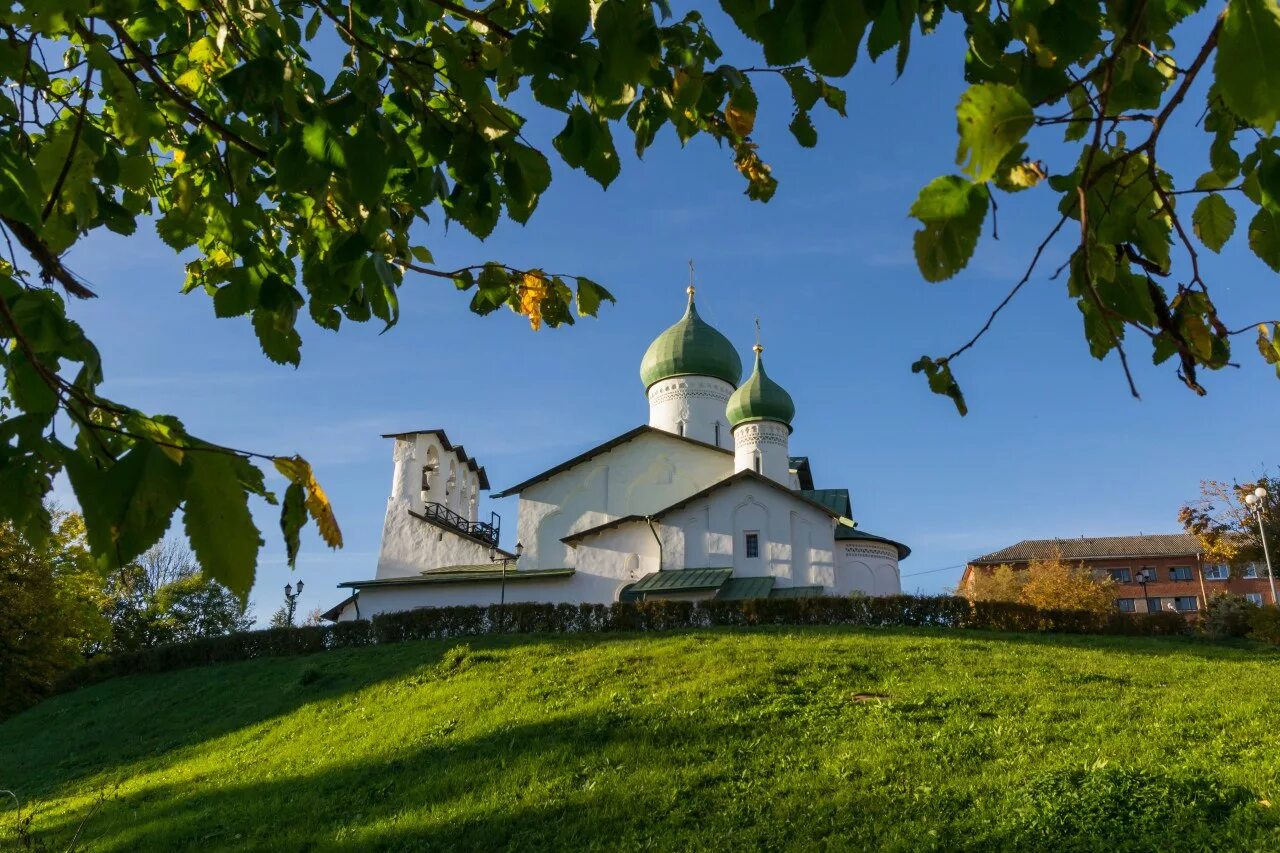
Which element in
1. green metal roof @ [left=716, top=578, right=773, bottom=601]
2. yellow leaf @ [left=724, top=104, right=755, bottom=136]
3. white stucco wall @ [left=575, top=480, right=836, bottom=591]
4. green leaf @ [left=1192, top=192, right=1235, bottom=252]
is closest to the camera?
green leaf @ [left=1192, top=192, right=1235, bottom=252]

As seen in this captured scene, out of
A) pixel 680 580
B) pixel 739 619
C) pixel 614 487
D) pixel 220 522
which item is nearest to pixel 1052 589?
pixel 614 487

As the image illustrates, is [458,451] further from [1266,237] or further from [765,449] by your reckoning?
[1266,237]

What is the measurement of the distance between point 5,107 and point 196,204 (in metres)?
0.87

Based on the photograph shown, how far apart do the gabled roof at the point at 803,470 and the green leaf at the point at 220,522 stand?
30399mm

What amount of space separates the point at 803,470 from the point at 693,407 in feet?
16.8

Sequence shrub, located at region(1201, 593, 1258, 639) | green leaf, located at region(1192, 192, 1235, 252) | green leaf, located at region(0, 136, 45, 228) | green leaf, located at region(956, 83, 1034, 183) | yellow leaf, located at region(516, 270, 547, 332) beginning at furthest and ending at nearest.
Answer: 1. shrub, located at region(1201, 593, 1258, 639)
2. yellow leaf, located at region(516, 270, 547, 332)
3. green leaf, located at region(0, 136, 45, 228)
4. green leaf, located at region(1192, 192, 1235, 252)
5. green leaf, located at region(956, 83, 1034, 183)

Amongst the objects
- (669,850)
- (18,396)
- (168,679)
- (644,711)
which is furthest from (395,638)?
(18,396)

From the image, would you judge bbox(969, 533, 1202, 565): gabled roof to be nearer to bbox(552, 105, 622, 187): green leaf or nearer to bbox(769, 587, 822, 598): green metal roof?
bbox(769, 587, 822, 598): green metal roof

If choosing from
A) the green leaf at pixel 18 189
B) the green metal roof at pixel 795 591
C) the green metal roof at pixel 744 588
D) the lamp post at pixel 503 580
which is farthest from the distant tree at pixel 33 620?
the green leaf at pixel 18 189

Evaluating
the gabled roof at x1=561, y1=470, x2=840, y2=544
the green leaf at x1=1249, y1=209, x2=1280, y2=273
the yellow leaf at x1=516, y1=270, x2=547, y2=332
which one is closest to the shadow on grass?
the yellow leaf at x1=516, y1=270, x2=547, y2=332

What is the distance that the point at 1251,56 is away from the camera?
3.64ft

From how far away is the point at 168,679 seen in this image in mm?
20938

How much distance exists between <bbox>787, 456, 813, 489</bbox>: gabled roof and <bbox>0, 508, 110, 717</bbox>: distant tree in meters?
21.0

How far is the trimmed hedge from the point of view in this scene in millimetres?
19453
